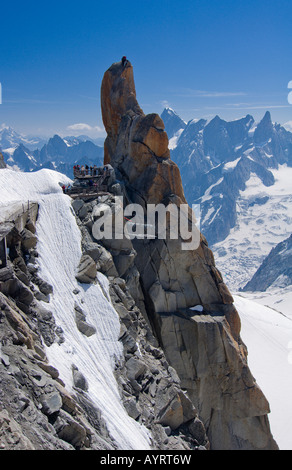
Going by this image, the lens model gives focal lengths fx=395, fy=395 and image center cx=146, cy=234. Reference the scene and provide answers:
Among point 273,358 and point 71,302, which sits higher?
point 71,302

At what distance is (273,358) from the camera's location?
86562mm

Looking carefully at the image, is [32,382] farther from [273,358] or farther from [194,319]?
[273,358]

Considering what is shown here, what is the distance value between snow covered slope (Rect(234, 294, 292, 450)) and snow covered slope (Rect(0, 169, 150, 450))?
4404 cm

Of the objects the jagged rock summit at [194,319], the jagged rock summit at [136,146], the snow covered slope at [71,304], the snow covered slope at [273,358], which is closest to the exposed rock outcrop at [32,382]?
the snow covered slope at [71,304]

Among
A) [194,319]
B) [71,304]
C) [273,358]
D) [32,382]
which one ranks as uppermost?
[71,304]

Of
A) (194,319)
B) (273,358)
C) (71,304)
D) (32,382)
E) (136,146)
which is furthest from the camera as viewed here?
(273,358)

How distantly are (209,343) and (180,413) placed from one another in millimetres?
9448

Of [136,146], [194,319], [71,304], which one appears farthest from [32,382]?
[136,146]

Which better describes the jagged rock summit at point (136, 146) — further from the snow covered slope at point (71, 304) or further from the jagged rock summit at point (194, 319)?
the snow covered slope at point (71, 304)

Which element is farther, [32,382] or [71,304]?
[71,304]

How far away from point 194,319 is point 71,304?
12975mm

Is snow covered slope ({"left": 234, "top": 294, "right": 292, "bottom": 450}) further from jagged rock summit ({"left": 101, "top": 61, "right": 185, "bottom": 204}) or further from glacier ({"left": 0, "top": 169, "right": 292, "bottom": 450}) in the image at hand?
glacier ({"left": 0, "top": 169, "right": 292, "bottom": 450})

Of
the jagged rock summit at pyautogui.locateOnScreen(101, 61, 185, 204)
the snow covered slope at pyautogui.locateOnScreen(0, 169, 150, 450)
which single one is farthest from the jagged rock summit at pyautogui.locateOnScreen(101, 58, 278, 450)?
the snow covered slope at pyautogui.locateOnScreen(0, 169, 150, 450)
